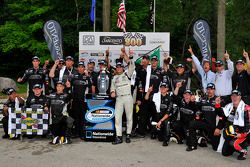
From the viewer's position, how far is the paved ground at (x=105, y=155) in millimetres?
6270

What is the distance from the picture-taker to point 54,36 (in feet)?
41.7

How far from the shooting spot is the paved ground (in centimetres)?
627

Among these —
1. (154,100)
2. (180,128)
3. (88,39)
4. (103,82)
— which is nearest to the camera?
(180,128)

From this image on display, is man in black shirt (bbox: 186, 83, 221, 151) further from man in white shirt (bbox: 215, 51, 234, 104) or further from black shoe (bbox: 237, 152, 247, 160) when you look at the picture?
black shoe (bbox: 237, 152, 247, 160)

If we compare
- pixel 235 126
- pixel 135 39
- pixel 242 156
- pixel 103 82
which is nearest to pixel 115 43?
pixel 135 39

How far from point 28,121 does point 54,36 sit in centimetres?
559

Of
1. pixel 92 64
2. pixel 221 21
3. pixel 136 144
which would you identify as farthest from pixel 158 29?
pixel 136 144

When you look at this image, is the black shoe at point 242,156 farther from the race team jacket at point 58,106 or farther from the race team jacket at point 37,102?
the race team jacket at point 37,102

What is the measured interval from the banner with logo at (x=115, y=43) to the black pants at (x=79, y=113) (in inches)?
170

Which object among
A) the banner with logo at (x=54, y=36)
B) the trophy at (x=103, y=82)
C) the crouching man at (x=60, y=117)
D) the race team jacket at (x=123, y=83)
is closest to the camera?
the crouching man at (x=60, y=117)

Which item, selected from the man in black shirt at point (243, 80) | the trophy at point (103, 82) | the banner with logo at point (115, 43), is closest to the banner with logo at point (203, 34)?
the banner with logo at point (115, 43)

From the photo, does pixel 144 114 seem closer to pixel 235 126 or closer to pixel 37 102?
pixel 235 126

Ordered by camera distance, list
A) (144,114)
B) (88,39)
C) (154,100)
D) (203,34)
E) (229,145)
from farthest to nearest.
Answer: (203,34) → (88,39) → (144,114) → (154,100) → (229,145)

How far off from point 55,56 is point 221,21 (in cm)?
959
